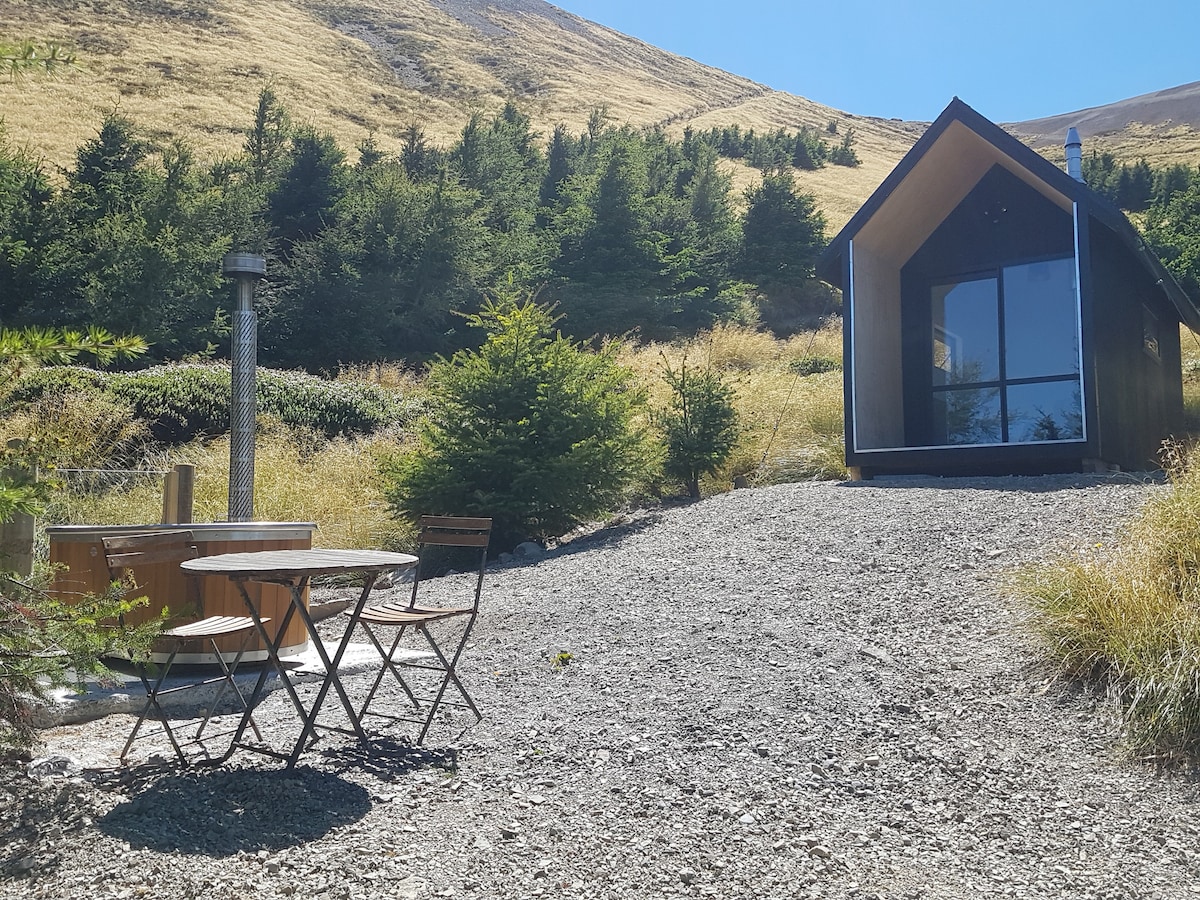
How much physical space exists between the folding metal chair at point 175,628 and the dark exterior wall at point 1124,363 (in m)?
8.18

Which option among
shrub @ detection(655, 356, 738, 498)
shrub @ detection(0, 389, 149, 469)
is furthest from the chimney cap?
shrub @ detection(655, 356, 738, 498)

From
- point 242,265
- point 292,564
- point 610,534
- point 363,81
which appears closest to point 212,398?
point 610,534

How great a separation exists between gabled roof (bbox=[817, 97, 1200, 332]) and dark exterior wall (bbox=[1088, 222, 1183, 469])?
1.18 ft

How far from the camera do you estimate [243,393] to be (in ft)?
23.3

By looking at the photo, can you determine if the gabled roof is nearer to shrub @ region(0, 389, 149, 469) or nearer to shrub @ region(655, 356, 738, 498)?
shrub @ region(655, 356, 738, 498)

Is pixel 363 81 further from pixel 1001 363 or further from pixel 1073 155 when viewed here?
pixel 1001 363

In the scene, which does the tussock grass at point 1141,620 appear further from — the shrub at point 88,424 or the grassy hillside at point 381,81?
the grassy hillside at point 381,81

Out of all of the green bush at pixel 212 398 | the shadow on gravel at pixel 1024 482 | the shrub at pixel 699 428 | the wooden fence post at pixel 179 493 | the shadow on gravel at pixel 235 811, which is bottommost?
the shadow on gravel at pixel 235 811

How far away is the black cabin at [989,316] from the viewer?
9961mm

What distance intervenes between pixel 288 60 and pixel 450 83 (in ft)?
30.0

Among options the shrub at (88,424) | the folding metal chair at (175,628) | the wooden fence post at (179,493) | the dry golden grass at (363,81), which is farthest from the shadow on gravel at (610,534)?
the dry golden grass at (363,81)

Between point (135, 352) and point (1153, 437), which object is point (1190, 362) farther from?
point (135, 352)

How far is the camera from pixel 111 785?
388cm

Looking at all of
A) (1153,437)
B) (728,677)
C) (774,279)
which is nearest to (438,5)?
(774,279)
